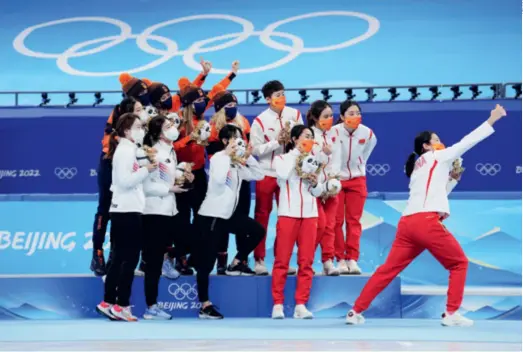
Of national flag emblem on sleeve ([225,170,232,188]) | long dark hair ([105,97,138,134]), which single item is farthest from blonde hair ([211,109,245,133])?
long dark hair ([105,97,138,134])

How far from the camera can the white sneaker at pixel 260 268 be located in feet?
29.5

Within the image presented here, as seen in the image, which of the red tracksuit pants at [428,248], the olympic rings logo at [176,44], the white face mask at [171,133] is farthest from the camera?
the olympic rings logo at [176,44]

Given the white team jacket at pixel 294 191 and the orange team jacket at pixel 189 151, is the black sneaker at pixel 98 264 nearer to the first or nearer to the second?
the orange team jacket at pixel 189 151

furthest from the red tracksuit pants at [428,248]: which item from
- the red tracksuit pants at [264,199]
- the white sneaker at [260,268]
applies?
the red tracksuit pants at [264,199]

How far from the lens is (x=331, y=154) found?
888cm

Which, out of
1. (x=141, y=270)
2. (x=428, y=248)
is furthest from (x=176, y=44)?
(x=428, y=248)

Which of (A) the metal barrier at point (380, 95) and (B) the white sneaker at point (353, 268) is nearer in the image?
(B) the white sneaker at point (353, 268)

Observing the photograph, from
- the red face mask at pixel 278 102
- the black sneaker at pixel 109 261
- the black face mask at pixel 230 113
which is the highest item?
the red face mask at pixel 278 102

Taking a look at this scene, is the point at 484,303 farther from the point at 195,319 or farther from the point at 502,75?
the point at 502,75

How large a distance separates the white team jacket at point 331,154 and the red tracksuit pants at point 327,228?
26cm

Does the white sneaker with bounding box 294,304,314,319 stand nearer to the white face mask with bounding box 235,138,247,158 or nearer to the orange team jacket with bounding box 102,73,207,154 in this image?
the white face mask with bounding box 235,138,247,158

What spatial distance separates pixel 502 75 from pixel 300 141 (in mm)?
6763

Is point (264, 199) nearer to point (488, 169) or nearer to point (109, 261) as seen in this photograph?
point (109, 261)

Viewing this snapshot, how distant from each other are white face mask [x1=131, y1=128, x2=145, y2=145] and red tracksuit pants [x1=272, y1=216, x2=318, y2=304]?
132 cm
